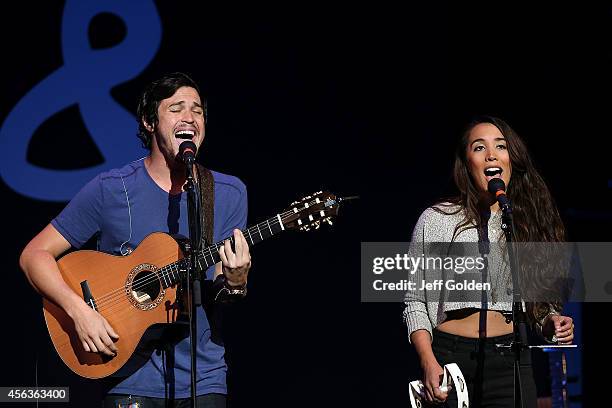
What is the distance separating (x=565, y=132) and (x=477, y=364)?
2.90 metres

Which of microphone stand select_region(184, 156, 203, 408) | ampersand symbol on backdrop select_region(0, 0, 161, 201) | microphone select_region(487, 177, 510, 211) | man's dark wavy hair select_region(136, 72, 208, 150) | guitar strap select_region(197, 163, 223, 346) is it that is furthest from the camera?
ampersand symbol on backdrop select_region(0, 0, 161, 201)

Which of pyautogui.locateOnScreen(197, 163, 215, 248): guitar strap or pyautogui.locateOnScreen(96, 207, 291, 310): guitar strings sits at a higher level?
pyautogui.locateOnScreen(197, 163, 215, 248): guitar strap

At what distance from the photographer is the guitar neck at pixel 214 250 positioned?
3.97 m

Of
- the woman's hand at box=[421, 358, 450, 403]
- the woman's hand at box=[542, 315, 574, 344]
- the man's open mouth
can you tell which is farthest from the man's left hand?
the woman's hand at box=[542, 315, 574, 344]

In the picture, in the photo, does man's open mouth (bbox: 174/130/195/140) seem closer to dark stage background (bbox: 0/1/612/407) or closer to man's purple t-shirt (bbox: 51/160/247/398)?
man's purple t-shirt (bbox: 51/160/247/398)

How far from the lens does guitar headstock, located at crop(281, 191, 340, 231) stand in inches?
160

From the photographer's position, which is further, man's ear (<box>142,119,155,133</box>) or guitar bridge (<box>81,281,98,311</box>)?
man's ear (<box>142,119,155,133</box>)

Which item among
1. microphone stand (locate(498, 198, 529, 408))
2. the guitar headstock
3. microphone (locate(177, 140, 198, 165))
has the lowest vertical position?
microphone stand (locate(498, 198, 529, 408))

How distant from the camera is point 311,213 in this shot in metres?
4.07

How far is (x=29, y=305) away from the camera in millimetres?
5770

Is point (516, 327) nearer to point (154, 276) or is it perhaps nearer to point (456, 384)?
point (456, 384)

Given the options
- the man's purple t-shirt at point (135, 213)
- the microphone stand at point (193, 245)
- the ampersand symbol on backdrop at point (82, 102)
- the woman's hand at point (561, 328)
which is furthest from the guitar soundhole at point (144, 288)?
the ampersand symbol on backdrop at point (82, 102)

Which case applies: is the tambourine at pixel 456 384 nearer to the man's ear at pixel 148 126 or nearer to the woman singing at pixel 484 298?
the woman singing at pixel 484 298

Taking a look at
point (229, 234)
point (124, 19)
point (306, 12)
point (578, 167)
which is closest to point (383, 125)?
point (306, 12)
